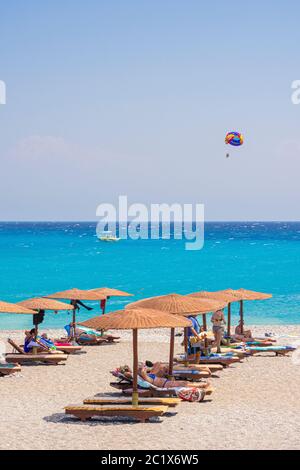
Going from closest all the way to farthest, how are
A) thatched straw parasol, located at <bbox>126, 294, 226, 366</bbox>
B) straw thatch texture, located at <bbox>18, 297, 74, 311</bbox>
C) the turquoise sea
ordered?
thatched straw parasol, located at <bbox>126, 294, 226, 366</bbox>, straw thatch texture, located at <bbox>18, 297, 74, 311</bbox>, the turquoise sea

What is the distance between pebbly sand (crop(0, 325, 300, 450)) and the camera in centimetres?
1198

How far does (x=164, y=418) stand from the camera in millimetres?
13828

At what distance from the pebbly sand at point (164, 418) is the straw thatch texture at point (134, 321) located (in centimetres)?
177

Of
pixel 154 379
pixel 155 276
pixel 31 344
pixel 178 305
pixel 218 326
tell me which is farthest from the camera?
pixel 155 276

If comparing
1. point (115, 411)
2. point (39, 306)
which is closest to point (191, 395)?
point (115, 411)

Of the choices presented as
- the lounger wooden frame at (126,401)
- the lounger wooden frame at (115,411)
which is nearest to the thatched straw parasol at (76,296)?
the lounger wooden frame at (126,401)

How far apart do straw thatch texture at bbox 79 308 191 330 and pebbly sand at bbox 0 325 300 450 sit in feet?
5.81

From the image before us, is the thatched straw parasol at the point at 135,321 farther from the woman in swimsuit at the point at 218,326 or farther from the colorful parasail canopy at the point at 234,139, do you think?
the colorful parasail canopy at the point at 234,139

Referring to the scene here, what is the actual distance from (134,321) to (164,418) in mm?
1946

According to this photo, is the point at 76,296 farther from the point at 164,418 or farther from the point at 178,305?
the point at 164,418

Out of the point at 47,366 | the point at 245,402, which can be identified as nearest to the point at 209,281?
the point at 47,366

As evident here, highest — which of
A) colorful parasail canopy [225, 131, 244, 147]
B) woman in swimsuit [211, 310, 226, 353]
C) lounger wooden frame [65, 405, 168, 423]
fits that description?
colorful parasail canopy [225, 131, 244, 147]

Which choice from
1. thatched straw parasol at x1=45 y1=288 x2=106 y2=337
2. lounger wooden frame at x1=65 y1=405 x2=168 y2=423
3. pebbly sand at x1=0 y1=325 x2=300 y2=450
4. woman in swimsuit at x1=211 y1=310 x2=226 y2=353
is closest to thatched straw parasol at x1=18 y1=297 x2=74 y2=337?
pebbly sand at x1=0 y1=325 x2=300 y2=450

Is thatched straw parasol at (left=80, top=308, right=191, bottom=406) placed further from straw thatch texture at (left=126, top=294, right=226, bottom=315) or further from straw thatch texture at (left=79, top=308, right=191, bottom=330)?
straw thatch texture at (left=126, top=294, right=226, bottom=315)
